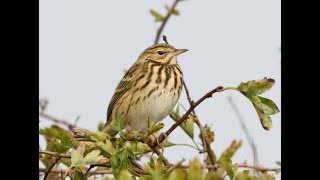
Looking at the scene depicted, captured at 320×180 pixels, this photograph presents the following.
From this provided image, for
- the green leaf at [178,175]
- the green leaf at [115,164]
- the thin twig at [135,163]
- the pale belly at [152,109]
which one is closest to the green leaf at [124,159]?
the green leaf at [115,164]

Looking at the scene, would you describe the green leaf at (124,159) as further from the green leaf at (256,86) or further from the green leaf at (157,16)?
the green leaf at (157,16)

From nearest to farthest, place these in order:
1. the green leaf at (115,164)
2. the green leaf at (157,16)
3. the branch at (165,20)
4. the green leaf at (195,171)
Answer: the green leaf at (195,171) → the green leaf at (115,164) → the branch at (165,20) → the green leaf at (157,16)

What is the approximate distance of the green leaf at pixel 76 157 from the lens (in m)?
4.15

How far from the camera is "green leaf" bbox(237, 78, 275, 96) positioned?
13.8ft

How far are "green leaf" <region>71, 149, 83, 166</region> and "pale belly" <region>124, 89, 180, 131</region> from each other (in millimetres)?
2109

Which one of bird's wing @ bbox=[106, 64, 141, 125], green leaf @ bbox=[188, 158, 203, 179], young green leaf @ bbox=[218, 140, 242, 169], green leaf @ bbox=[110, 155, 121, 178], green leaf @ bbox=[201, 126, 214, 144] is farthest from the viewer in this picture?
bird's wing @ bbox=[106, 64, 141, 125]

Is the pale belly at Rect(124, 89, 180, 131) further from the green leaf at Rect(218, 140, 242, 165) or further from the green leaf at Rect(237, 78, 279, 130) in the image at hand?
the green leaf at Rect(237, 78, 279, 130)

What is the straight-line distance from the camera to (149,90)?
6777mm

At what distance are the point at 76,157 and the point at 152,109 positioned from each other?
2525 mm

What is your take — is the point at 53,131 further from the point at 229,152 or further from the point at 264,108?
the point at 264,108

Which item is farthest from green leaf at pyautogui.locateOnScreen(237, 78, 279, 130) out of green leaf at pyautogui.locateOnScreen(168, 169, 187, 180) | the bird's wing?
the bird's wing

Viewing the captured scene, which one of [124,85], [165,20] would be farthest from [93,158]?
[124,85]
